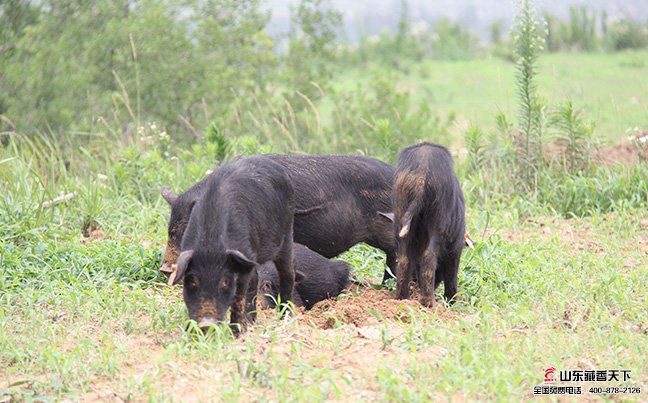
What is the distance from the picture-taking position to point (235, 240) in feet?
18.6

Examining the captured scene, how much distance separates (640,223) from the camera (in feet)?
29.0

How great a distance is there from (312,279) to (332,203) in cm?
62

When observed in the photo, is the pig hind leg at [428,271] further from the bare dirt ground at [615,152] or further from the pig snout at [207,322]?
the bare dirt ground at [615,152]

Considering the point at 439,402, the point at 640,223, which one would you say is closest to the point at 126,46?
the point at 640,223

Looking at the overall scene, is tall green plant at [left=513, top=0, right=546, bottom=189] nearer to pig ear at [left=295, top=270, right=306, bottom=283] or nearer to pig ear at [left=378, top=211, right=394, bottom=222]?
pig ear at [left=378, top=211, right=394, bottom=222]

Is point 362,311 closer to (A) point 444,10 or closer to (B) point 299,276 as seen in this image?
(B) point 299,276

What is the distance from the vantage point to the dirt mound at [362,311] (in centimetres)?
605

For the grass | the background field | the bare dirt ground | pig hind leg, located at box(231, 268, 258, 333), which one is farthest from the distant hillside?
pig hind leg, located at box(231, 268, 258, 333)

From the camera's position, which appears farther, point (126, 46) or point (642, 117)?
point (642, 117)

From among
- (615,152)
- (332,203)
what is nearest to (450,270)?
(332,203)

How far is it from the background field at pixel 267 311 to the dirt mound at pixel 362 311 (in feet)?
0.07

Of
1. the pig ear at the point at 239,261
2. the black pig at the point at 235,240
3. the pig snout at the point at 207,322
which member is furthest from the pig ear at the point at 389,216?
the pig snout at the point at 207,322

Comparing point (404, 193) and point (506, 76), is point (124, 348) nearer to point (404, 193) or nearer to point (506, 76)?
point (404, 193)

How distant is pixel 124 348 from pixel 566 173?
5988mm
